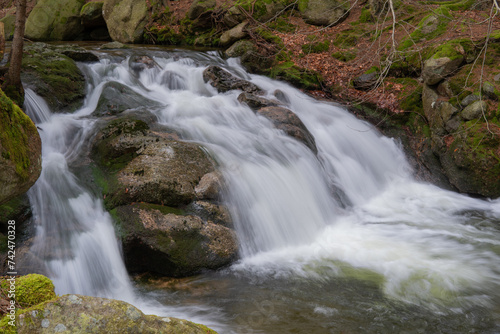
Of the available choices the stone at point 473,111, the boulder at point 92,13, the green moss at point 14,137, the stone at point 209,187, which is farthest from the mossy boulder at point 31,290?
the boulder at point 92,13

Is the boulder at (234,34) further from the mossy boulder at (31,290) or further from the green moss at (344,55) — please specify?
the mossy boulder at (31,290)

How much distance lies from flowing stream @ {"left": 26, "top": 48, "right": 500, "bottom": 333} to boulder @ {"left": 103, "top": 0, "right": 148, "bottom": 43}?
5.32 metres

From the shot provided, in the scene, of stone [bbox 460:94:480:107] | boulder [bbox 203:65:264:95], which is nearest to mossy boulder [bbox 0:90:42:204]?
Answer: boulder [bbox 203:65:264:95]

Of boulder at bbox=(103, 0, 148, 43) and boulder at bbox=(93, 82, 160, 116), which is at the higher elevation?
boulder at bbox=(103, 0, 148, 43)

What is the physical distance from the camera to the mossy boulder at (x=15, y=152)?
349 centimetres

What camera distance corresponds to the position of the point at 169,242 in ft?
16.0

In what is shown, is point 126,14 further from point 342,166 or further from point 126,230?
point 126,230

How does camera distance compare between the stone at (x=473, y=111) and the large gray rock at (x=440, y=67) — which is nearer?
the stone at (x=473, y=111)

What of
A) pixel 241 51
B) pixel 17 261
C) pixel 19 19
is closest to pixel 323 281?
pixel 17 261

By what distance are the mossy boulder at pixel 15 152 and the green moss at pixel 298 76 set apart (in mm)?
7510

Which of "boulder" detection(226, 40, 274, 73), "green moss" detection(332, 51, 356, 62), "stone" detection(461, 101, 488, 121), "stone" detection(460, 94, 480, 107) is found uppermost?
"boulder" detection(226, 40, 274, 73)

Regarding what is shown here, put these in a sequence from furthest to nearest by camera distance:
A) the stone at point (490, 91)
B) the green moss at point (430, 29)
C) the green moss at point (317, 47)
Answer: the green moss at point (317, 47) < the green moss at point (430, 29) < the stone at point (490, 91)

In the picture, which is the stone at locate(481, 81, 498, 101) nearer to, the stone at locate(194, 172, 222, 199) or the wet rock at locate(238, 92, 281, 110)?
the wet rock at locate(238, 92, 281, 110)

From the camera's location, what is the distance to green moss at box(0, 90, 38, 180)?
352 centimetres
